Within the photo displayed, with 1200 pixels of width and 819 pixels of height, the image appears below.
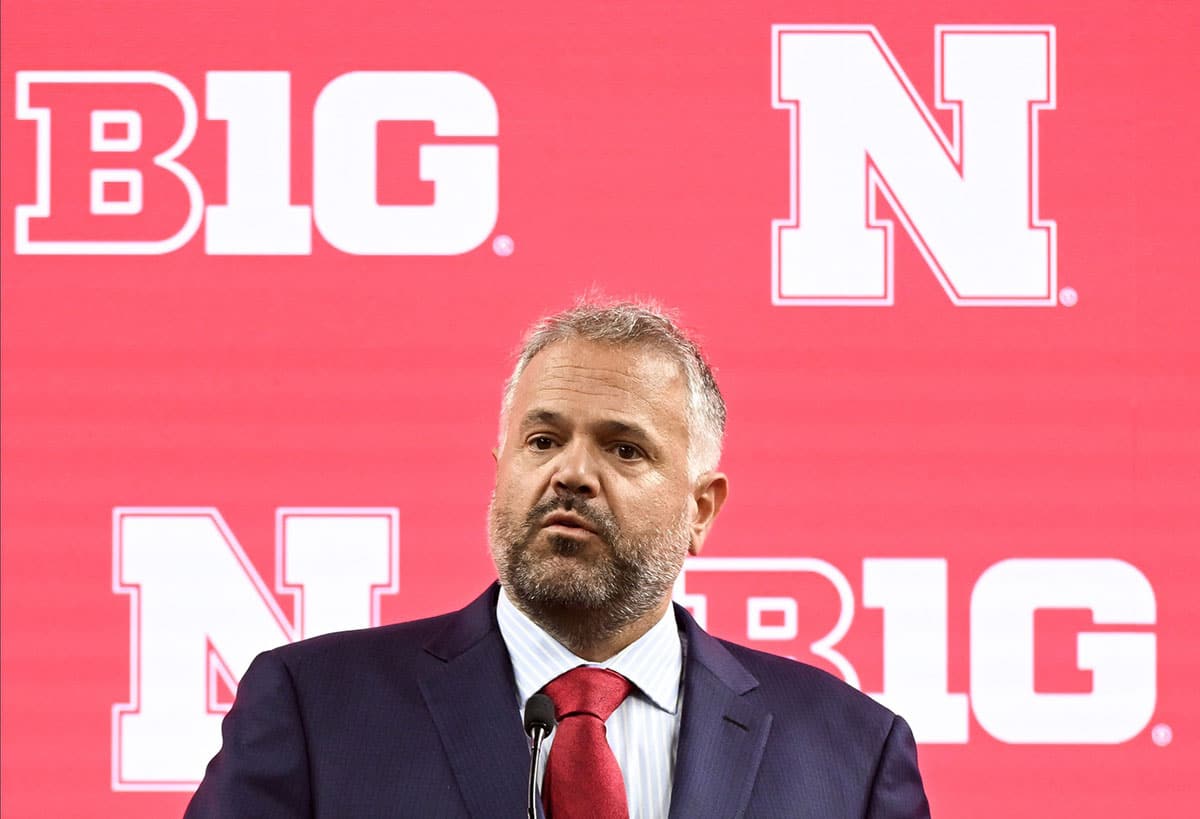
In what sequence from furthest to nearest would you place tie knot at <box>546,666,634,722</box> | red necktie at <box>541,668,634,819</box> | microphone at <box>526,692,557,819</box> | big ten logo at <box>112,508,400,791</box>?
big ten logo at <box>112,508,400,791</box> → tie knot at <box>546,666,634,722</box> → red necktie at <box>541,668,634,819</box> → microphone at <box>526,692,557,819</box>

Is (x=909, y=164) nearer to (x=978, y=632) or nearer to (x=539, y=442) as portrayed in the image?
(x=978, y=632)

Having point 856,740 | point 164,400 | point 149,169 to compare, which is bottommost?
point 856,740

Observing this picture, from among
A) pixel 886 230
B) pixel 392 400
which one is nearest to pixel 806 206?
pixel 886 230

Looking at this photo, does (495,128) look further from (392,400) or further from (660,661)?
(660,661)

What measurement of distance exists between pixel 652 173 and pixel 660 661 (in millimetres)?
1325

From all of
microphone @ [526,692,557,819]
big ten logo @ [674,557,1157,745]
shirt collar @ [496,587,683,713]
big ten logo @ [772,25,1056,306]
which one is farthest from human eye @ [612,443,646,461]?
big ten logo @ [772,25,1056,306]

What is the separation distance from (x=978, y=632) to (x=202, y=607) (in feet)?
5.35

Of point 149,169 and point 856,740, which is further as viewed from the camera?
point 149,169

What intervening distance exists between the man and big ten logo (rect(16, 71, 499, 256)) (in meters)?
0.95

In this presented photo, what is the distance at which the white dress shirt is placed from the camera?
2266 millimetres

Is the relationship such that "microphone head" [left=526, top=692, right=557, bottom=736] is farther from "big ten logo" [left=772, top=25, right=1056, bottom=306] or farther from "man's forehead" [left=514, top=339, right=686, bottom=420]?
"big ten logo" [left=772, top=25, right=1056, bottom=306]

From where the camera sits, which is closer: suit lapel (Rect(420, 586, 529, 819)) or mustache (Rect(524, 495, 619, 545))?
suit lapel (Rect(420, 586, 529, 819))

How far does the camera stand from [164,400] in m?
3.30

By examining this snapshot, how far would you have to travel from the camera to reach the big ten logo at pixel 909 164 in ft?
11.0
